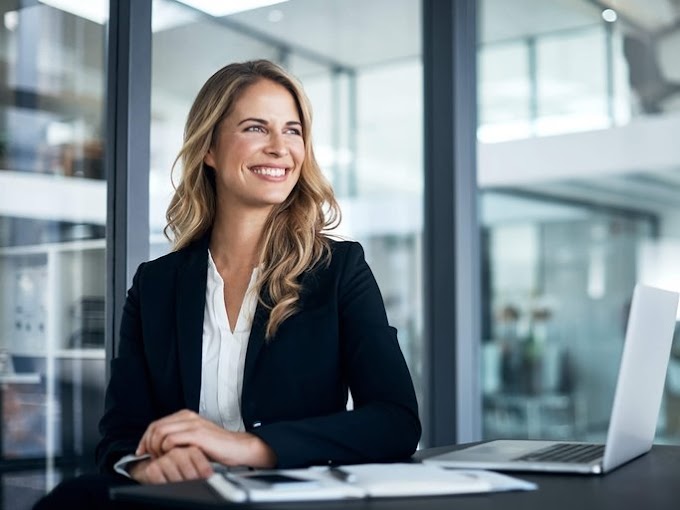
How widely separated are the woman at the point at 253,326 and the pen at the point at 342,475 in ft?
0.82

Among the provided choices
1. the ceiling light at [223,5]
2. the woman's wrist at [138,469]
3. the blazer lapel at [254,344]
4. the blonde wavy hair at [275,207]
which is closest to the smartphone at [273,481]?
the woman's wrist at [138,469]

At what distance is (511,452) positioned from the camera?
5.06 feet

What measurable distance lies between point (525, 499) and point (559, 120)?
3607mm

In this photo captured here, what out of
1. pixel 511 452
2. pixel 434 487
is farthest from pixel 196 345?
pixel 434 487

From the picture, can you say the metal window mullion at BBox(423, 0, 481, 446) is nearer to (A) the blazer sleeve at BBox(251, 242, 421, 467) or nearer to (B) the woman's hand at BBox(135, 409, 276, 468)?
(A) the blazer sleeve at BBox(251, 242, 421, 467)

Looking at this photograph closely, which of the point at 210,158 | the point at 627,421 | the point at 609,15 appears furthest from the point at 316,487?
the point at 609,15

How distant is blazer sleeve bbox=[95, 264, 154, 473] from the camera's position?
1.81m

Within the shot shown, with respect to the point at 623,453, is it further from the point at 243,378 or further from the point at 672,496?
the point at 243,378

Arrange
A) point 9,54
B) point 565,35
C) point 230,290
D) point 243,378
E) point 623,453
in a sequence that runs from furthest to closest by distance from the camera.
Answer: point 565,35 < point 9,54 < point 230,290 < point 243,378 < point 623,453

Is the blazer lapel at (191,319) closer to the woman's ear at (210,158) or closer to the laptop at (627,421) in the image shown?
the woman's ear at (210,158)

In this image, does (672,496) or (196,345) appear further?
(196,345)

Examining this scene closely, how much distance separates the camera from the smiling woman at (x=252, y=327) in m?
1.52

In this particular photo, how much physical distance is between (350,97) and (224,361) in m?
2.91

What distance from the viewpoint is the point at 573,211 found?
488 centimetres
